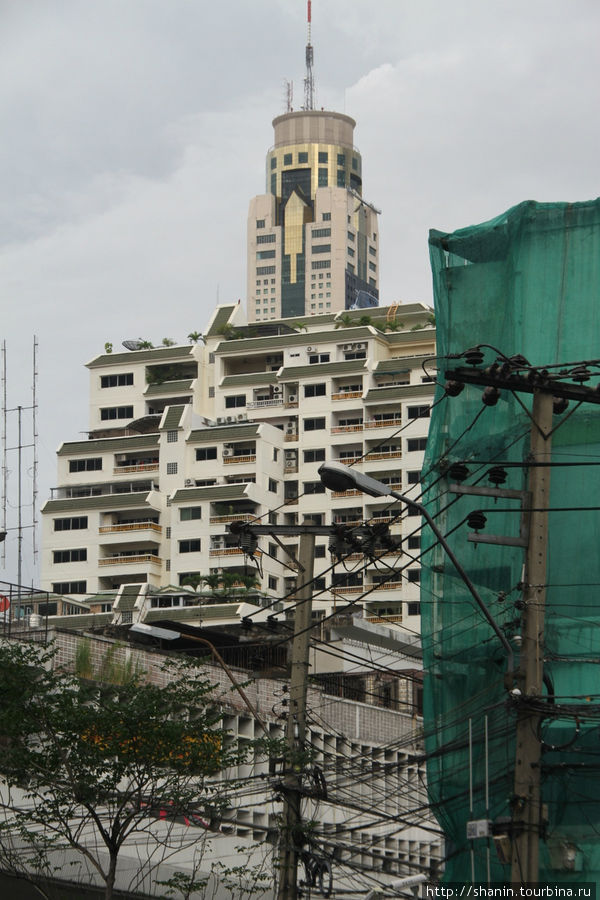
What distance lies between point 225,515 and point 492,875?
3059 inches

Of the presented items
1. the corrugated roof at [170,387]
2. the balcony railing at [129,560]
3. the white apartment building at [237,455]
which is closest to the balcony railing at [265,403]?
the white apartment building at [237,455]

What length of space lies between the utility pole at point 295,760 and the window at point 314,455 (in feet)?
266

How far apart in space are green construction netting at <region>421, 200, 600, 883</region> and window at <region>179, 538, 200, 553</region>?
245 feet

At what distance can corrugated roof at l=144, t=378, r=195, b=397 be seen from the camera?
117 meters

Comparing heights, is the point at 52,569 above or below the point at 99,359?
below

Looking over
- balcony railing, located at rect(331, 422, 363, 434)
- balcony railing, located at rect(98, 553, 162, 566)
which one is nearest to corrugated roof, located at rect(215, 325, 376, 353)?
balcony railing, located at rect(331, 422, 363, 434)

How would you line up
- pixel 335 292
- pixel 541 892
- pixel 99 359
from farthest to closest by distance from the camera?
pixel 335 292, pixel 99 359, pixel 541 892

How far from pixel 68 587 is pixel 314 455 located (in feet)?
66.6

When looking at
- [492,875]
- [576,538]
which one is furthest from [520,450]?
[492,875]

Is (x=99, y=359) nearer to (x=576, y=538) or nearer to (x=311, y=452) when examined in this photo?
(x=311, y=452)

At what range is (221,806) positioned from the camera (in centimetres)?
2961

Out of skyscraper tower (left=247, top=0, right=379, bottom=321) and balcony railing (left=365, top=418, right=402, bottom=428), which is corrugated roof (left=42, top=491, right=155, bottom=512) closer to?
balcony railing (left=365, top=418, right=402, bottom=428)

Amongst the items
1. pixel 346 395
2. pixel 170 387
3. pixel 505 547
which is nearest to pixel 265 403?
pixel 346 395

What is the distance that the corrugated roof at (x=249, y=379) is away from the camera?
115 meters
